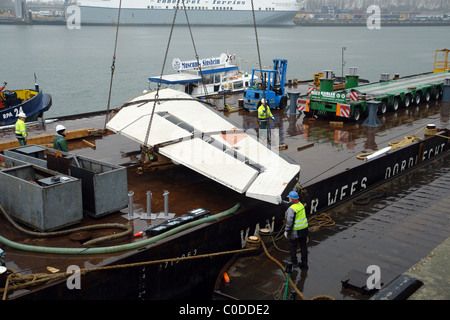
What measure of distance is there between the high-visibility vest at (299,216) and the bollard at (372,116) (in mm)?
11478

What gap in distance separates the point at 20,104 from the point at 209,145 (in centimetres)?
1488

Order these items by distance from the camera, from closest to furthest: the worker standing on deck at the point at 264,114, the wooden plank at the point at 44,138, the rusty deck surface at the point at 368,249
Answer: the rusty deck surface at the point at 368,249 → the wooden plank at the point at 44,138 → the worker standing on deck at the point at 264,114

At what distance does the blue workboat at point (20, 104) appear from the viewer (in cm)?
2195

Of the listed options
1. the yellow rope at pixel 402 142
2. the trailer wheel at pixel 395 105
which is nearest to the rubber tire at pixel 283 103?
the trailer wheel at pixel 395 105

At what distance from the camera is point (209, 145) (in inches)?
463

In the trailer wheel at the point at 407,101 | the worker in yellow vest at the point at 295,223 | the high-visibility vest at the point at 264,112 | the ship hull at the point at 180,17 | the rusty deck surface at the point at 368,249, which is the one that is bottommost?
the rusty deck surface at the point at 368,249

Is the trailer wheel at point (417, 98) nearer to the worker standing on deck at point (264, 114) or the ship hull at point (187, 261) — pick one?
the worker standing on deck at point (264, 114)

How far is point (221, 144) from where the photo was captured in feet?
39.2

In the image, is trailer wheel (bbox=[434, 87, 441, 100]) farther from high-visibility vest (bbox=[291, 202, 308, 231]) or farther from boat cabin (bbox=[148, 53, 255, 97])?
high-visibility vest (bbox=[291, 202, 308, 231])

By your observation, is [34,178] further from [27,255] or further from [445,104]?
[445,104]

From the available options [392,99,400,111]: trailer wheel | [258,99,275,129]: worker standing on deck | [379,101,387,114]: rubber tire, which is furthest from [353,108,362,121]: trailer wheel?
[258,99,275,129]: worker standing on deck

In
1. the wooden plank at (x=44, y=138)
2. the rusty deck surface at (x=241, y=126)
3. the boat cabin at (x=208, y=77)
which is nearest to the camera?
the rusty deck surface at (x=241, y=126)

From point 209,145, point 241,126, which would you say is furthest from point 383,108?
point 209,145

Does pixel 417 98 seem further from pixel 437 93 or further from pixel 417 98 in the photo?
pixel 437 93
